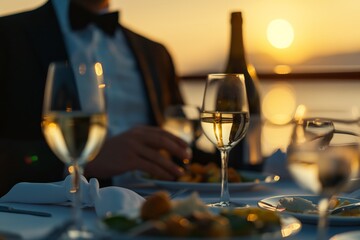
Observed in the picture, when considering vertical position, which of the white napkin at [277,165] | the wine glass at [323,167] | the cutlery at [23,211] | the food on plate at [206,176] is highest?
the wine glass at [323,167]

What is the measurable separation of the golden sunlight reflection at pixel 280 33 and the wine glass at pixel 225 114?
17.1 feet

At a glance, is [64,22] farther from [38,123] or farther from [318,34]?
[318,34]

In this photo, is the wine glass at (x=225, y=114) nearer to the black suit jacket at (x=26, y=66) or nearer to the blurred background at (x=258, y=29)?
the black suit jacket at (x=26, y=66)

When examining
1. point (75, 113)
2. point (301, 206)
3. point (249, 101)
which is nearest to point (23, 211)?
point (75, 113)

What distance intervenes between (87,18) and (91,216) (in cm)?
148

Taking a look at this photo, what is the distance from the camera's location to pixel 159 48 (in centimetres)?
306

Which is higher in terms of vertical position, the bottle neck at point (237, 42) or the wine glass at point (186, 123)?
the bottle neck at point (237, 42)

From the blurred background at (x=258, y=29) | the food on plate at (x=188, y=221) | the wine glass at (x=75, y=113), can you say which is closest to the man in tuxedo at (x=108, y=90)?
the wine glass at (x=75, y=113)

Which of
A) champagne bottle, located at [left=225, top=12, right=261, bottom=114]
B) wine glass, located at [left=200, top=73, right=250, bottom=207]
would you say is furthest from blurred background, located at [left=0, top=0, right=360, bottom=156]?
wine glass, located at [left=200, top=73, right=250, bottom=207]

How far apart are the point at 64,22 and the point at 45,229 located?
5.54 ft

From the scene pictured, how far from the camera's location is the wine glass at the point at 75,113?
1.02m

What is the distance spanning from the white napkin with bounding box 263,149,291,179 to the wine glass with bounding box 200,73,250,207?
19.3 inches

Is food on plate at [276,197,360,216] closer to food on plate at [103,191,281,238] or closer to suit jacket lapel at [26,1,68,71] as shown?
food on plate at [103,191,281,238]

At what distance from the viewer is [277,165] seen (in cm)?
187
